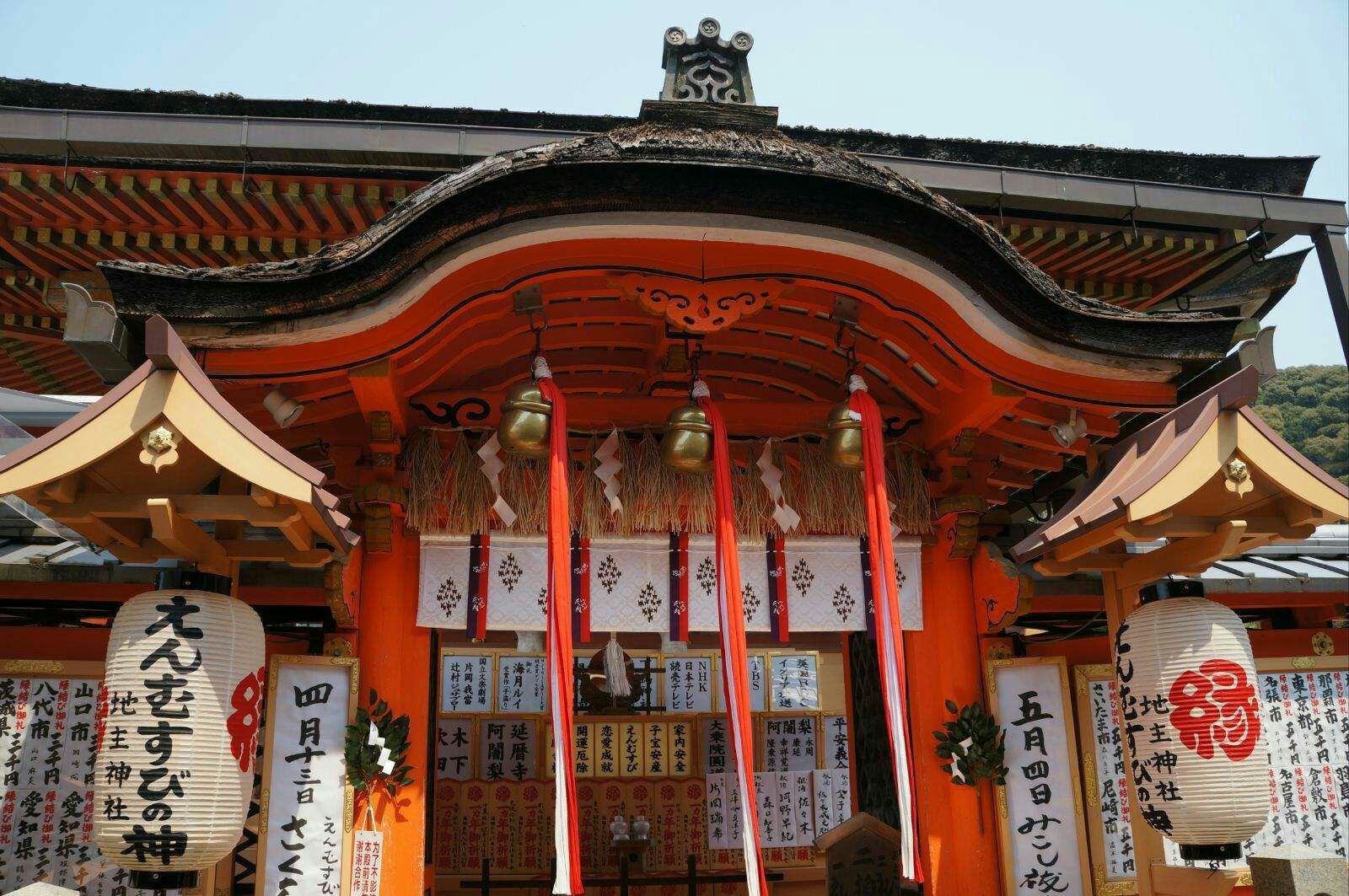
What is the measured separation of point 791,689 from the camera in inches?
534

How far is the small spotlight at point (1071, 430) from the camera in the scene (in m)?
6.14

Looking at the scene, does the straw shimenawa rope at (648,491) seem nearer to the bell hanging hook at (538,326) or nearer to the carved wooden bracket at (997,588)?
the carved wooden bracket at (997,588)

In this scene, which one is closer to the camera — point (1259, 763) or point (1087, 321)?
point (1259, 763)

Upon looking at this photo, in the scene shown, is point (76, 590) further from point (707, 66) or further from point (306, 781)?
point (707, 66)

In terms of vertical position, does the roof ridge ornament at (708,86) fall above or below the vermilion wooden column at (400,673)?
above

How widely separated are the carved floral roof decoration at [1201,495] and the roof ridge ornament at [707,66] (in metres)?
2.83

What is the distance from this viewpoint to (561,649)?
5.34 m

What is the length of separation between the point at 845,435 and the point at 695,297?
4.22 ft

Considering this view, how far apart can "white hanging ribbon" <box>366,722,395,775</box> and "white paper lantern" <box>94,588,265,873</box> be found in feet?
3.93

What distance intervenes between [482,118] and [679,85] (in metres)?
3.19

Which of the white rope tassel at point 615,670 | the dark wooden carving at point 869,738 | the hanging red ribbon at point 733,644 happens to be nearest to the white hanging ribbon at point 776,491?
the hanging red ribbon at point 733,644

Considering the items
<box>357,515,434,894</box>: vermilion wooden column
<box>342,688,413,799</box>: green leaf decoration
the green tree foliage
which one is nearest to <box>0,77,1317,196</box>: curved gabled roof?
<box>357,515,434,894</box>: vermilion wooden column

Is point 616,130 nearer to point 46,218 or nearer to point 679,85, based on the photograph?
point 679,85

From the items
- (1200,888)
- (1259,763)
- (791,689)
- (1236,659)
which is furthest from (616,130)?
(791,689)
